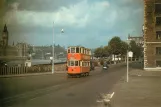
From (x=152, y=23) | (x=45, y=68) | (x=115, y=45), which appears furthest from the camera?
(x=45, y=68)

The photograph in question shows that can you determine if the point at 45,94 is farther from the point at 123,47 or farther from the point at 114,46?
the point at 123,47

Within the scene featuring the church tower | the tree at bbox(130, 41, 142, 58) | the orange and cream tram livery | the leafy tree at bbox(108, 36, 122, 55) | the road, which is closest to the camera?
the church tower

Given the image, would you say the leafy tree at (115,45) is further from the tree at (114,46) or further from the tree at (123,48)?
the tree at (123,48)

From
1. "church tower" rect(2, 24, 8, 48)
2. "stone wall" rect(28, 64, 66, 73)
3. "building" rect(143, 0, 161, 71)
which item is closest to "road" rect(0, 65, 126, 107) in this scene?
"church tower" rect(2, 24, 8, 48)

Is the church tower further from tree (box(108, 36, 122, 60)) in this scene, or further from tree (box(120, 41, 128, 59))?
tree (box(120, 41, 128, 59))

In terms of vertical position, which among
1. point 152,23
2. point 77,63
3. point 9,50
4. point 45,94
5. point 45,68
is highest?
point 152,23

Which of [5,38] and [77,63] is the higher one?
[5,38]

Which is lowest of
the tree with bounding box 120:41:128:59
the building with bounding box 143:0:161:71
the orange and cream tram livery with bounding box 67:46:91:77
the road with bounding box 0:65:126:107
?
the road with bounding box 0:65:126:107

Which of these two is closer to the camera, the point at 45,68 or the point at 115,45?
the point at 115,45

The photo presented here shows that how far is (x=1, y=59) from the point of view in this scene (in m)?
8.66

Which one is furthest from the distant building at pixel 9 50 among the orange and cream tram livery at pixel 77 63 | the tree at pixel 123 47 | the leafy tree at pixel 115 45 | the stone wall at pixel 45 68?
the stone wall at pixel 45 68

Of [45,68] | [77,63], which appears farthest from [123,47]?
[45,68]

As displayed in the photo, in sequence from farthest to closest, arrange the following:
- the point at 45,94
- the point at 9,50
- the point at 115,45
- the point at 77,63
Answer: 1. the point at 77,63
2. the point at 45,94
3. the point at 115,45
4. the point at 9,50

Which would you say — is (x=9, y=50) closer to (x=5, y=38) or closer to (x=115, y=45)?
(x=5, y=38)
